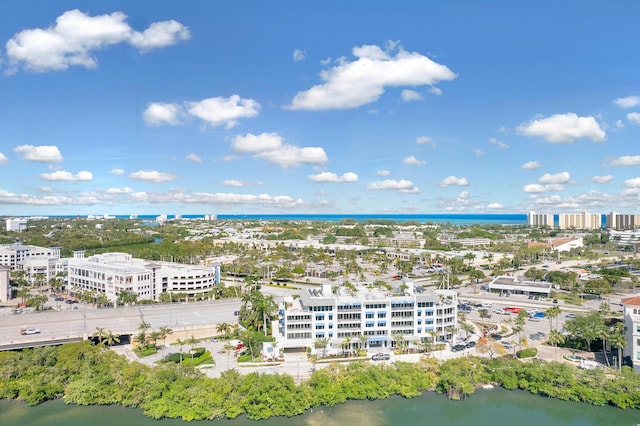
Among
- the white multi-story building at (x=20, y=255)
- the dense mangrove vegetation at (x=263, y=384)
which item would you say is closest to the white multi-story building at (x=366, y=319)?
the dense mangrove vegetation at (x=263, y=384)

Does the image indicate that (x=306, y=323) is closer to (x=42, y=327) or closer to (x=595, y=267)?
(x=42, y=327)

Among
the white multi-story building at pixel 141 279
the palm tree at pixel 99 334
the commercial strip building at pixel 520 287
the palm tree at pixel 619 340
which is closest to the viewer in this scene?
the palm tree at pixel 619 340

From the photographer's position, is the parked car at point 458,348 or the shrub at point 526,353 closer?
the shrub at point 526,353

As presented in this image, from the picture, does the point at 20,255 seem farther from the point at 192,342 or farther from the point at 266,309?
the point at 266,309

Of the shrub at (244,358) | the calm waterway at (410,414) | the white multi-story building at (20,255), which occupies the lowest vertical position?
the calm waterway at (410,414)

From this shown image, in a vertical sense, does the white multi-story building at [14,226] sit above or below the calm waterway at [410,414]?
above

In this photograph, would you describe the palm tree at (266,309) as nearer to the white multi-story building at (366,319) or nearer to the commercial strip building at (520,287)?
the white multi-story building at (366,319)

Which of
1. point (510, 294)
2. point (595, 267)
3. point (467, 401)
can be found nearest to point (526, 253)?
point (595, 267)
